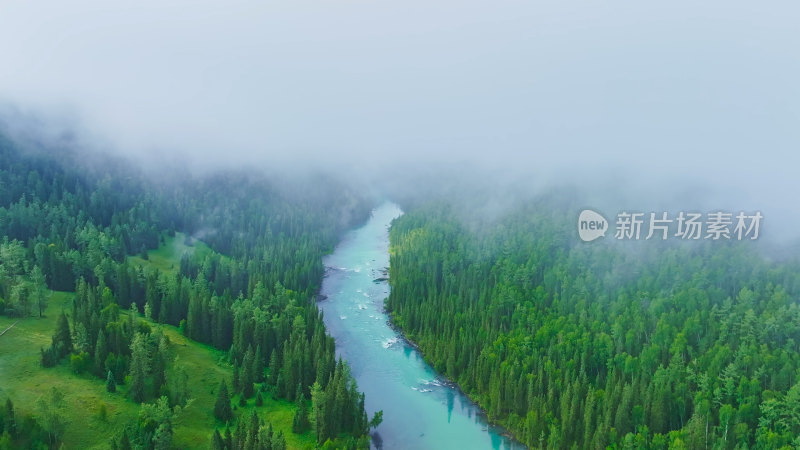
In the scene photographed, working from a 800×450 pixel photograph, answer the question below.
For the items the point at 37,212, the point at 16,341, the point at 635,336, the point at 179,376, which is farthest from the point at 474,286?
the point at 37,212

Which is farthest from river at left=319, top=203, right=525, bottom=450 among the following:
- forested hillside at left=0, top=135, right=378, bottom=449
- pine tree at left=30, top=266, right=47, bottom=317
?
pine tree at left=30, top=266, right=47, bottom=317

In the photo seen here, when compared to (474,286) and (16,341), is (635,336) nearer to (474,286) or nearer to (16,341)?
(474,286)

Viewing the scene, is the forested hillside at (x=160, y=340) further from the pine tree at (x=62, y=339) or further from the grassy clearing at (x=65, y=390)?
the grassy clearing at (x=65, y=390)

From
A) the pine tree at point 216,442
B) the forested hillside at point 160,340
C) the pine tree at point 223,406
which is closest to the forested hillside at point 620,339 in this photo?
the forested hillside at point 160,340

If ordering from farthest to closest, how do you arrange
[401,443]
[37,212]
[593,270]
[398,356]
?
[37,212] → [593,270] → [398,356] → [401,443]

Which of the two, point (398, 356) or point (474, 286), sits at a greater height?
point (474, 286)

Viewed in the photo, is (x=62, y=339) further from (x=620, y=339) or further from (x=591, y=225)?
(x=591, y=225)
